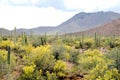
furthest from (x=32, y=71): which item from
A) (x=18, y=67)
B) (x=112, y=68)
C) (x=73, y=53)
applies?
(x=73, y=53)

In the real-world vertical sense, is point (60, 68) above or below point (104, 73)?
below

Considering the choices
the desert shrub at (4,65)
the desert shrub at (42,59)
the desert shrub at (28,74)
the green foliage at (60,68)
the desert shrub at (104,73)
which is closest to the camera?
the desert shrub at (104,73)

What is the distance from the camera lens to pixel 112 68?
22.2m

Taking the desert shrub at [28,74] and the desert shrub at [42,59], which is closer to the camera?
the desert shrub at [28,74]

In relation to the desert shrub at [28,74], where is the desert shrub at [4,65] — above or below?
above

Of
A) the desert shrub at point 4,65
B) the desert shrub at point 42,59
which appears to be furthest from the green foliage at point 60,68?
the desert shrub at point 4,65

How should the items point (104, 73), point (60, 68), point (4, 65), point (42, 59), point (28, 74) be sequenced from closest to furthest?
point (104, 73), point (28, 74), point (4, 65), point (60, 68), point (42, 59)

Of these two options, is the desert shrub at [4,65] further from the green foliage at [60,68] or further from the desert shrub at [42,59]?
the green foliage at [60,68]

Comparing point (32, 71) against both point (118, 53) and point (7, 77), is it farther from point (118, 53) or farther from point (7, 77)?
point (118, 53)

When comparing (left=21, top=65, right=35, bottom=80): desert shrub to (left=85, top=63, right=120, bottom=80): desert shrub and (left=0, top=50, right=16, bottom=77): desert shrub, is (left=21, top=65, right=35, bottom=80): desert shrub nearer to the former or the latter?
(left=0, top=50, right=16, bottom=77): desert shrub

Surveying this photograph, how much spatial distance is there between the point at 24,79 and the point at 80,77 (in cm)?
431

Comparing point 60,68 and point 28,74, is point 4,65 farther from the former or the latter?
point 60,68

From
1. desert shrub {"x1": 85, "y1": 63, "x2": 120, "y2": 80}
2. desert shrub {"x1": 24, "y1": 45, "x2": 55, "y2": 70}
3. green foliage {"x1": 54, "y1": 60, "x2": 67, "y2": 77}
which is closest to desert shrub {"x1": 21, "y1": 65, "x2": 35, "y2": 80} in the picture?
desert shrub {"x1": 24, "y1": 45, "x2": 55, "y2": 70}

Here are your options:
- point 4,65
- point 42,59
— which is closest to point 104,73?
point 42,59
